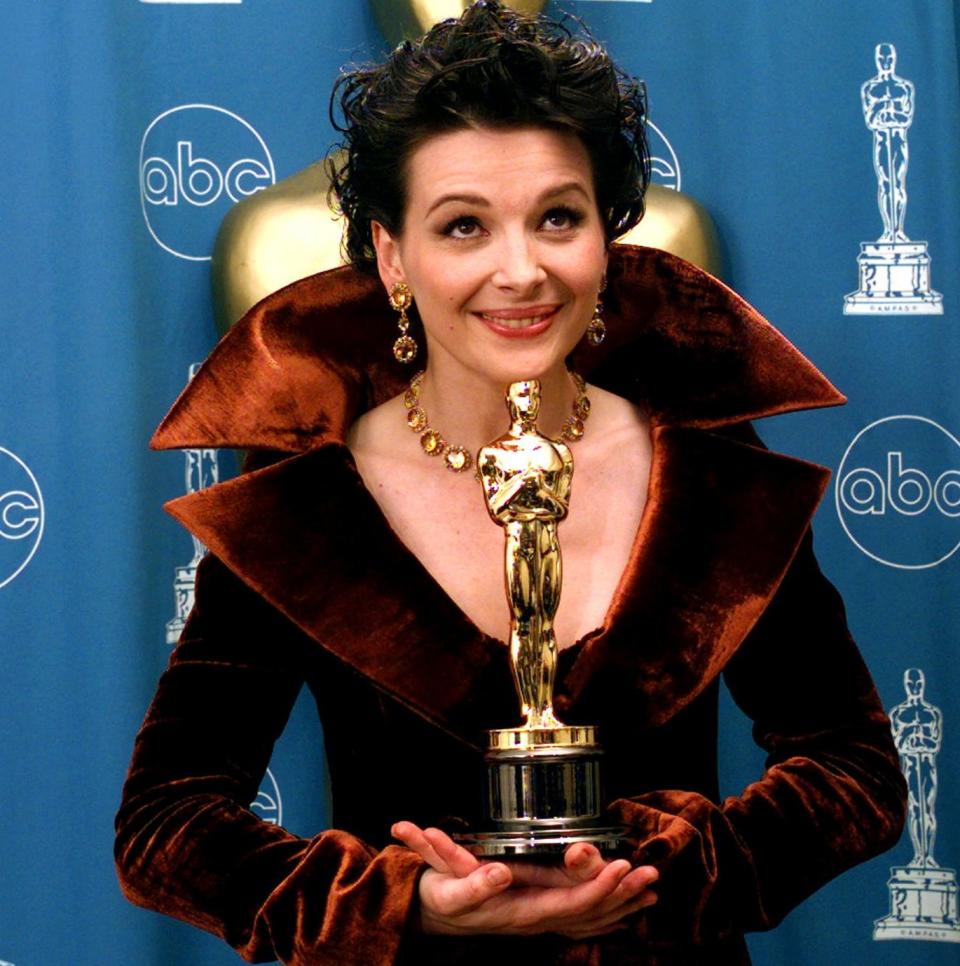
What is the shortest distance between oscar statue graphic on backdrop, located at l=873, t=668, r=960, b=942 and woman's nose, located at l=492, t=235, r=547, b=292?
94 cm

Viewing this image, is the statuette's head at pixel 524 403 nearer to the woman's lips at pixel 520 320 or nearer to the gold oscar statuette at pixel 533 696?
the gold oscar statuette at pixel 533 696

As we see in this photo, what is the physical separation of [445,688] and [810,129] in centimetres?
100

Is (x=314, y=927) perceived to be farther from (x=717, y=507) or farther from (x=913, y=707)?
(x=913, y=707)

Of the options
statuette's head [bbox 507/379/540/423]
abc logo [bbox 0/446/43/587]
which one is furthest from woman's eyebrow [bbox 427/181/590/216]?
abc logo [bbox 0/446/43/587]

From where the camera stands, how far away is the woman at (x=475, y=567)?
4.65 feet

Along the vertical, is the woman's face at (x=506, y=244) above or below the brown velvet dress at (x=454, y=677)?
above

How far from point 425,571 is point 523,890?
35cm

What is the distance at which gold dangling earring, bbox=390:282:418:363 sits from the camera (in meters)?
1.60

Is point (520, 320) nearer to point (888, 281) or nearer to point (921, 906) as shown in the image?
point (888, 281)

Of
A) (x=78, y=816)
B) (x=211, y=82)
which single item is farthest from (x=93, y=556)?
(x=211, y=82)

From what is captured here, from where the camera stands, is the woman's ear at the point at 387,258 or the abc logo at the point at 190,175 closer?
the woman's ear at the point at 387,258

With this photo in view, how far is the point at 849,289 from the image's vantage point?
2.14 meters

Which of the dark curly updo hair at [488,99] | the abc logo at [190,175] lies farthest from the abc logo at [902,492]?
the abc logo at [190,175]

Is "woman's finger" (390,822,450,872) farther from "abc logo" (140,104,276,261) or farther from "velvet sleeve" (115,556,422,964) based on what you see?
"abc logo" (140,104,276,261)
